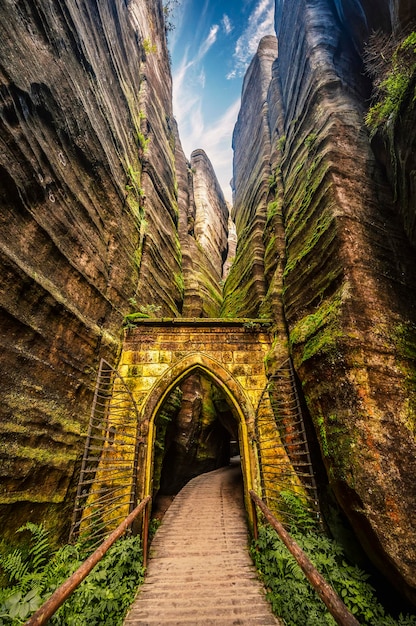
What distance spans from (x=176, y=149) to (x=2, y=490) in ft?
59.5

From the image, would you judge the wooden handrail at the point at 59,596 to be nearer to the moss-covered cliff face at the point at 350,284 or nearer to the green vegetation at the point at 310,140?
the moss-covered cliff face at the point at 350,284

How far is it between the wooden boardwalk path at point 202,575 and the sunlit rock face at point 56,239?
5.62ft

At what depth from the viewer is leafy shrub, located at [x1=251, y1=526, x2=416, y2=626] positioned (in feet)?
9.71

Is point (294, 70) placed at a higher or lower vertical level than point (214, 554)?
higher

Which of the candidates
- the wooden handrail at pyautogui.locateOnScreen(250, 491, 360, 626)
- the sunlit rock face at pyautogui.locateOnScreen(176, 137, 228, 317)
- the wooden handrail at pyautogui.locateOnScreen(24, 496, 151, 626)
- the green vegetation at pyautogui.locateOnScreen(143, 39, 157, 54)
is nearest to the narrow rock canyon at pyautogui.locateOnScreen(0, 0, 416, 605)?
the wooden handrail at pyautogui.locateOnScreen(24, 496, 151, 626)

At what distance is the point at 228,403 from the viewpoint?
5867 mm

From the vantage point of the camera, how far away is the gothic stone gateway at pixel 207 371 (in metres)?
5.21

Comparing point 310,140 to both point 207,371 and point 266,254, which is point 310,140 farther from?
point 207,371

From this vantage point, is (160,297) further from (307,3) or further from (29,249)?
(307,3)

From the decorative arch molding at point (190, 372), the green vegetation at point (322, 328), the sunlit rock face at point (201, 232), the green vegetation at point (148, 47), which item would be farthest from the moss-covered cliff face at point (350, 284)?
the green vegetation at point (148, 47)

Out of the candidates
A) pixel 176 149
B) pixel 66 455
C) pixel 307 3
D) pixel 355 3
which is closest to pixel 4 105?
pixel 66 455

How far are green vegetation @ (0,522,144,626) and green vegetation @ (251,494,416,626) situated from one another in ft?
6.16

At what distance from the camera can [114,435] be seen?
209 inches

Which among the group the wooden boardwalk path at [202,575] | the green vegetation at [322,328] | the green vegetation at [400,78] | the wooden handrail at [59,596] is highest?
the green vegetation at [400,78]
